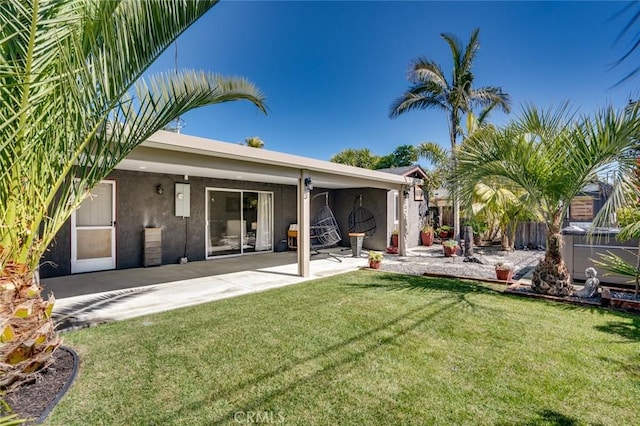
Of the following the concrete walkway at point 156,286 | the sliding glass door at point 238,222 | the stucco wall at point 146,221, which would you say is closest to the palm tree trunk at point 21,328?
the concrete walkway at point 156,286

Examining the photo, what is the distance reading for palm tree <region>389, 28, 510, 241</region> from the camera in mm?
11945

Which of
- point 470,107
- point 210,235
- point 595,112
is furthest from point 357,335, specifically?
point 470,107

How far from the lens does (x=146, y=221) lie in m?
8.50

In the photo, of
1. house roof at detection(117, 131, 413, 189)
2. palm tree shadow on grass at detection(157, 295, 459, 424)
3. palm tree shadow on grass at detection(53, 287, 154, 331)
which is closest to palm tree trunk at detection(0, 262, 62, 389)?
palm tree shadow on grass at detection(53, 287, 154, 331)

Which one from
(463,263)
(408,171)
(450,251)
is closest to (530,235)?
(450,251)

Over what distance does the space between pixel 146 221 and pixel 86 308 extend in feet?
12.6

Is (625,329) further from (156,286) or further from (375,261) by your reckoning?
(156,286)

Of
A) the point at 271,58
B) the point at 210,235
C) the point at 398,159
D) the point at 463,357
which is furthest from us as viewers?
the point at 398,159

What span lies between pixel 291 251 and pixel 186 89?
8702mm

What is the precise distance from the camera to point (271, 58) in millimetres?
13242

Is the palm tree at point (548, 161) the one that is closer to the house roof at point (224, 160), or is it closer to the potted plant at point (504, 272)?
the potted plant at point (504, 272)

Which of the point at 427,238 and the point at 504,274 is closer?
the point at 504,274

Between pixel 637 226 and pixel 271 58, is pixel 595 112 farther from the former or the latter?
pixel 271 58

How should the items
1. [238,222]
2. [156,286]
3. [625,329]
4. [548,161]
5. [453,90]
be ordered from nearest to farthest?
[625,329] < [548,161] < [156,286] < [238,222] < [453,90]
